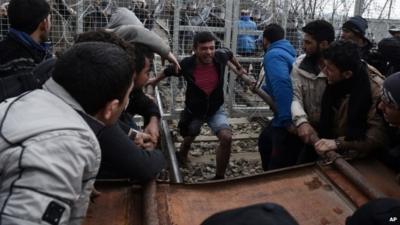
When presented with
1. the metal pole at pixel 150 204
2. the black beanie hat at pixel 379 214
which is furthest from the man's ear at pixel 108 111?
the black beanie hat at pixel 379 214

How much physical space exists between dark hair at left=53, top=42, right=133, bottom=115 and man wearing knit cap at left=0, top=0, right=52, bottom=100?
130 centimetres

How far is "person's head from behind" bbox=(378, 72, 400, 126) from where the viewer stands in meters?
2.33

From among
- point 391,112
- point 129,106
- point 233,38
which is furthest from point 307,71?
point 233,38

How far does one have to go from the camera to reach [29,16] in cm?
282

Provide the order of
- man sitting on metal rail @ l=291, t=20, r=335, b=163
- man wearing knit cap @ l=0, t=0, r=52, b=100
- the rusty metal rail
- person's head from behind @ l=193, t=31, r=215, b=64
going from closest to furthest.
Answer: the rusty metal rail
man wearing knit cap @ l=0, t=0, r=52, b=100
man sitting on metal rail @ l=291, t=20, r=335, b=163
person's head from behind @ l=193, t=31, r=215, b=64

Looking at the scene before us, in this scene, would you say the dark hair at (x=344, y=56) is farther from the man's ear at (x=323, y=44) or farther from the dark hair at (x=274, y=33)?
the dark hair at (x=274, y=33)

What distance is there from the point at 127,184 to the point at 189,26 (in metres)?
4.02

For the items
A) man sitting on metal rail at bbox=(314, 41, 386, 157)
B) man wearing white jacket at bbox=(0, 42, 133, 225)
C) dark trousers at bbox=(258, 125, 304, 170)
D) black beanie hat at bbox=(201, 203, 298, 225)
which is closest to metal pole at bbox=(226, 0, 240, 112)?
dark trousers at bbox=(258, 125, 304, 170)

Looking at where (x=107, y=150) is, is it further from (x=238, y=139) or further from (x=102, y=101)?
(x=238, y=139)

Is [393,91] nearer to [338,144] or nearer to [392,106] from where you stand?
[392,106]

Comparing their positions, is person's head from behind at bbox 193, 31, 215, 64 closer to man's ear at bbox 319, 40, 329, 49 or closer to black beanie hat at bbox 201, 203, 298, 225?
man's ear at bbox 319, 40, 329, 49

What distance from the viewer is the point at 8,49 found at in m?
2.70

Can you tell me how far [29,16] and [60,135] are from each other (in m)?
1.91

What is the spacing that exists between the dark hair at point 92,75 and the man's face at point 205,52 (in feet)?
11.6
